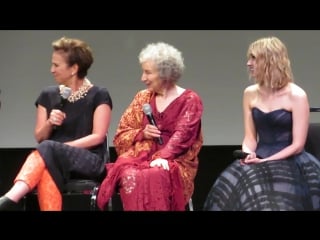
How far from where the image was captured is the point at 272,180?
3.22 metres

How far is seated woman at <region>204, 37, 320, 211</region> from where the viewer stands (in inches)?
126

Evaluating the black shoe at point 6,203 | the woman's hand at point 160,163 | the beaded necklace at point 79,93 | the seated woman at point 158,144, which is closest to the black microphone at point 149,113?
the seated woman at point 158,144

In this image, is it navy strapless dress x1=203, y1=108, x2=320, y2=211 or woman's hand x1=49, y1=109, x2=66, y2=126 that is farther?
woman's hand x1=49, y1=109, x2=66, y2=126

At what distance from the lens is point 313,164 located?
133 inches

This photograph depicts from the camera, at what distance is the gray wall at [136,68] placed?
16.2 feet

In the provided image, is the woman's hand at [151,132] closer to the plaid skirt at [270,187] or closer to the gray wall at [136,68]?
the plaid skirt at [270,187]

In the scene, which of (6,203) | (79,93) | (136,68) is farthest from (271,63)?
(136,68)

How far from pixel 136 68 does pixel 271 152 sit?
182 centimetres

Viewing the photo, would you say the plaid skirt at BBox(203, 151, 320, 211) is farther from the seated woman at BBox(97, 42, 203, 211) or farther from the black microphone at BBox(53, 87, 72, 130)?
the black microphone at BBox(53, 87, 72, 130)

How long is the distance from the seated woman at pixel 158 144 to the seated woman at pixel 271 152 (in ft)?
0.72

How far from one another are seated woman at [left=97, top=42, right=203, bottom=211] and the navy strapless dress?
23 cm

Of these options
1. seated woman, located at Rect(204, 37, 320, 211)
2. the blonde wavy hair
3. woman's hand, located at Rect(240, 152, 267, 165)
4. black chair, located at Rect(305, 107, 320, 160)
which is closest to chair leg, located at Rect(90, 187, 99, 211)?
seated woman, located at Rect(204, 37, 320, 211)
